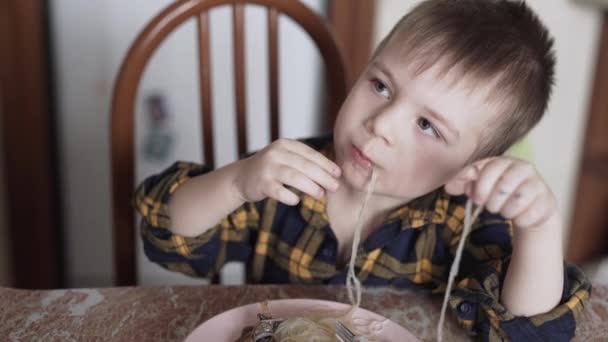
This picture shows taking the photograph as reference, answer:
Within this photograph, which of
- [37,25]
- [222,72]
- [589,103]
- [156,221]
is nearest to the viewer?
[156,221]

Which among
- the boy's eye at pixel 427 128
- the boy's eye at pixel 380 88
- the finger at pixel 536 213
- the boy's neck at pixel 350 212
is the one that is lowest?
the boy's neck at pixel 350 212

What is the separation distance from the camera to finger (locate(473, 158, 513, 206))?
58 cm

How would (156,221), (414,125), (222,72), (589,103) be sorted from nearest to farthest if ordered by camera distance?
(414,125)
(156,221)
(222,72)
(589,103)

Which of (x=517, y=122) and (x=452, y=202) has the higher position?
(x=517, y=122)

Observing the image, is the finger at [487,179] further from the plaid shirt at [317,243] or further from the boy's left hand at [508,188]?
the plaid shirt at [317,243]

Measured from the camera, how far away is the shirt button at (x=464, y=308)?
727 millimetres

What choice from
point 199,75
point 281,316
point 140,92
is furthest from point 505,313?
point 140,92

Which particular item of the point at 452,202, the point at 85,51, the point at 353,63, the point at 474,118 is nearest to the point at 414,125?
the point at 474,118

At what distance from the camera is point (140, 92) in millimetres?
1575

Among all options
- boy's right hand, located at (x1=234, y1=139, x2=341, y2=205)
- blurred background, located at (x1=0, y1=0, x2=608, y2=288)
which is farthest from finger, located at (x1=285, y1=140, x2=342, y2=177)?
blurred background, located at (x1=0, y1=0, x2=608, y2=288)

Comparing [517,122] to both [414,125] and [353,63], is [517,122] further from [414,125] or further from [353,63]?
[353,63]

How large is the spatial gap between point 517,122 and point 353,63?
83 centimetres

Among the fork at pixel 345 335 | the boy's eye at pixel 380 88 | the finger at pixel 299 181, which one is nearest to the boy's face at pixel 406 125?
the boy's eye at pixel 380 88

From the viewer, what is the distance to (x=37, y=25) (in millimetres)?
1456
